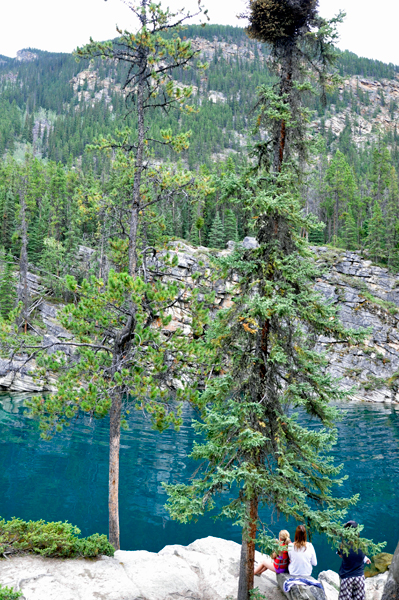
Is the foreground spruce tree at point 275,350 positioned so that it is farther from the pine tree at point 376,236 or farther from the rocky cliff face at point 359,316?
the pine tree at point 376,236

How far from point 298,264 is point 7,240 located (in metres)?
60.7

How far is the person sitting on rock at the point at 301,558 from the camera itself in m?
7.60

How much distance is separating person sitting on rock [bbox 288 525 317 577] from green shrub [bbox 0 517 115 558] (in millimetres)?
3825

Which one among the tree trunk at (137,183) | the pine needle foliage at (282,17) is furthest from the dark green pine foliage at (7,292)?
the pine needle foliage at (282,17)

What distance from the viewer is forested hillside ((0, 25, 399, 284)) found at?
11.4 metres

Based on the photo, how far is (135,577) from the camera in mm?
7469

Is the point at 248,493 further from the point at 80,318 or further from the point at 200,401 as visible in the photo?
the point at 80,318

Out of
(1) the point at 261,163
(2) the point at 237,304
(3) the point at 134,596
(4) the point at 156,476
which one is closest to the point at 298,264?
(2) the point at 237,304

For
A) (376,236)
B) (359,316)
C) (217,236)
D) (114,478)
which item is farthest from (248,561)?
(217,236)

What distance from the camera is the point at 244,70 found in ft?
565

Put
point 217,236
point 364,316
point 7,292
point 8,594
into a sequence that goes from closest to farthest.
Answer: point 8,594
point 7,292
point 364,316
point 217,236

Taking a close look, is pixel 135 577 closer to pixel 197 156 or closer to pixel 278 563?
pixel 278 563

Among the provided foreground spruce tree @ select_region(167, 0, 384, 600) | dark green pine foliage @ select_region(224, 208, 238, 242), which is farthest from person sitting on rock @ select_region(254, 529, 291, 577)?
dark green pine foliage @ select_region(224, 208, 238, 242)

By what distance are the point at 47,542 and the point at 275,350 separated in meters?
5.77
